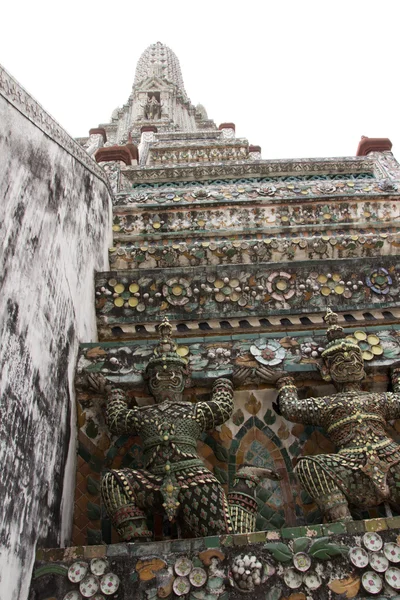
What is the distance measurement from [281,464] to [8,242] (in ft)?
7.61

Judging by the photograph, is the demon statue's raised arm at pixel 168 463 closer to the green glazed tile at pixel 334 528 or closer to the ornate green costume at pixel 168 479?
the ornate green costume at pixel 168 479

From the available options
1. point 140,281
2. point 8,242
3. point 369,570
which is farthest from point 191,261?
point 369,570

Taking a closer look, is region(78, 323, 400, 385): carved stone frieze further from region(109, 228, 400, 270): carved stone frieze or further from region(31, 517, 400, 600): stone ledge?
region(109, 228, 400, 270): carved stone frieze

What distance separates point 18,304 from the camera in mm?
3510

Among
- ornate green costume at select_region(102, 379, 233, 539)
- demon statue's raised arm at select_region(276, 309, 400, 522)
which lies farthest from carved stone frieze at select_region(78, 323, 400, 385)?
ornate green costume at select_region(102, 379, 233, 539)

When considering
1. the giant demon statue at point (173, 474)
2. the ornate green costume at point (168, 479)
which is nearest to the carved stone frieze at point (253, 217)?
the giant demon statue at point (173, 474)

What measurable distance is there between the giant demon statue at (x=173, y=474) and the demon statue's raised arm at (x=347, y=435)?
0.36m

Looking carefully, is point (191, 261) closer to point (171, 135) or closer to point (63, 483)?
point (63, 483)

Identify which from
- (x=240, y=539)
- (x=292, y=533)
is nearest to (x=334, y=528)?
(x=292, y=533)

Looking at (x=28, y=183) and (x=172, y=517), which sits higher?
(x=28, y=183)

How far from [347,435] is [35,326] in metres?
2.08

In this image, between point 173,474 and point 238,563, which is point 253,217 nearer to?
point 173,474

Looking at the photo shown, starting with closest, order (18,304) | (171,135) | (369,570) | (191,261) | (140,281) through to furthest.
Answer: (369,570), (18,304), (140,281), (191,261), (171,135)

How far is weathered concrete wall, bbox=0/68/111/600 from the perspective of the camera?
3.09 metres
